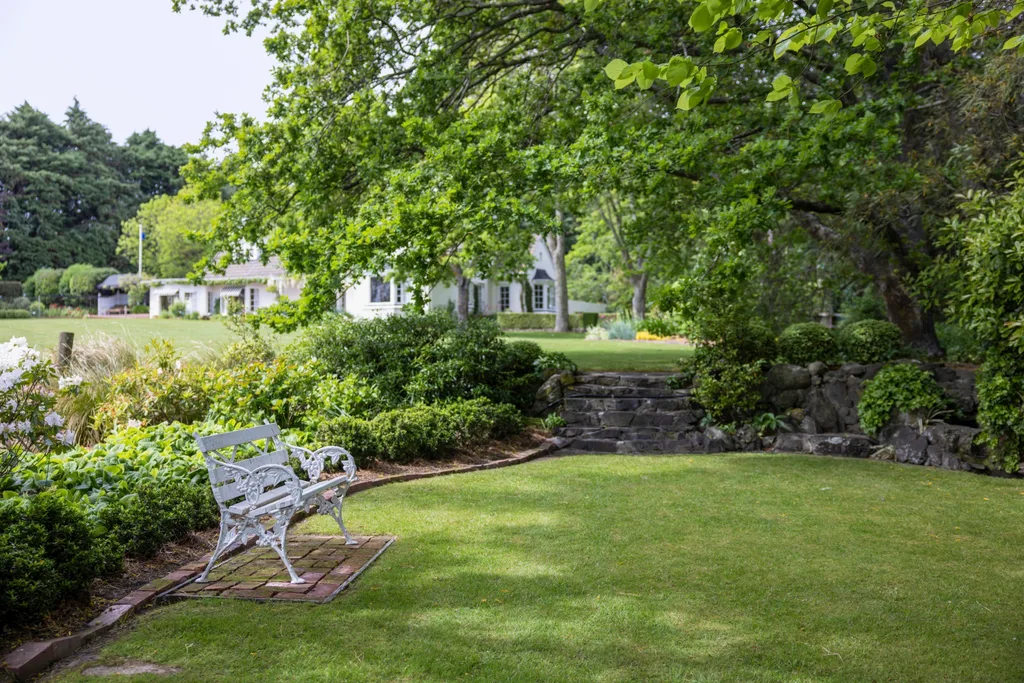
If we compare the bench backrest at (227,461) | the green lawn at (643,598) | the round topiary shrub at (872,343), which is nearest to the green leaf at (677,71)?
the green lawn at (643,598)

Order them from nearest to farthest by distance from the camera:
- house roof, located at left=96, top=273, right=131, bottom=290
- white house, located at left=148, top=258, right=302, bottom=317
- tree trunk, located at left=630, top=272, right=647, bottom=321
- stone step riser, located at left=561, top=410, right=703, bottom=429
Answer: stone step riser, located at left=561, top=410, right=703, bottom=429 → tree trunk, located at left=630, top=272, right=647, bottom=321 → white house, located at left=148, top=258, right=302, bottom=317 → house roof, located at left=96, top=273, right=131, bottom=290

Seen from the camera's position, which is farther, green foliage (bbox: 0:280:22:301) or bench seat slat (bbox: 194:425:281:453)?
green foliage (bbox: 0:280:22:301)

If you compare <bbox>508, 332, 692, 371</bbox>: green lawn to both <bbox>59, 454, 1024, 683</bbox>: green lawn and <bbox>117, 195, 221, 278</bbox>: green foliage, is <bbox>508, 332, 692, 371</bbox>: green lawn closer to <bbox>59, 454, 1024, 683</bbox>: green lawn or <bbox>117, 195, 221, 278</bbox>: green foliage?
<bbox>59, 454, 1024, 683</bbox>: green lawn

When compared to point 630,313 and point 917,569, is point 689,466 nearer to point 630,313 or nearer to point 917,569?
point 917,569

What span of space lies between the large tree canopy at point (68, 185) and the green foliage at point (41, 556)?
145ft

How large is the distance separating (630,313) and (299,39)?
24.6 metres

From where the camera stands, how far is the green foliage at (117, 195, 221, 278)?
48219 mm

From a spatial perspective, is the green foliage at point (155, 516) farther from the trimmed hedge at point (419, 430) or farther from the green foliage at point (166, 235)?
the green foliage at point (166, 235)

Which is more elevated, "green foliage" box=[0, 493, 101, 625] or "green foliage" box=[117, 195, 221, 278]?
"green foliage" box=[117, 195, 221, 278]

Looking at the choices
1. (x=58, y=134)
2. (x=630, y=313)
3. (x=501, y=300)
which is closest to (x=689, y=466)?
(x=630, y=313)

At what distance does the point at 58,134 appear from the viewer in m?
51.0

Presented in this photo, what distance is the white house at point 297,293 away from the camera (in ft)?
115

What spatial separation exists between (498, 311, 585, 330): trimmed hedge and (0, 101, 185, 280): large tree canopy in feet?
89.0

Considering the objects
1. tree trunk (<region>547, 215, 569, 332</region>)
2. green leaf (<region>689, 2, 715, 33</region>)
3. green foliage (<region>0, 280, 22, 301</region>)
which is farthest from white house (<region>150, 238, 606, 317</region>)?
green leaf (<region>689, 2, 715, 33</region>)
